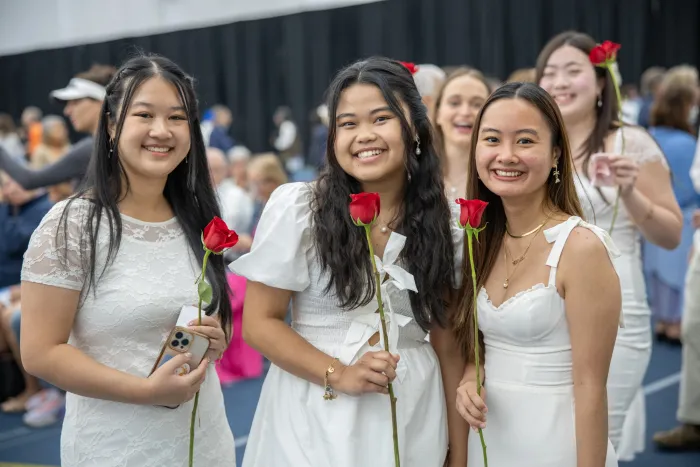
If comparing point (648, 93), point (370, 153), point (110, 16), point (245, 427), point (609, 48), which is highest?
point (110, 16)

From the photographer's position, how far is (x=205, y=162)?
88.4 inches

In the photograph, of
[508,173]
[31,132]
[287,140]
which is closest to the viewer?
[508,173]

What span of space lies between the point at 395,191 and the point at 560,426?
682 mm

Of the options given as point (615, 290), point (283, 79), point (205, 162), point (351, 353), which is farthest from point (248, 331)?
point (283, 79)

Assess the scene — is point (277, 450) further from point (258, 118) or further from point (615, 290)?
point (258, 118)

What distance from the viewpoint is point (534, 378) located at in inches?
78.3

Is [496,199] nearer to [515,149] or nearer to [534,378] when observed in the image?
[515,149]

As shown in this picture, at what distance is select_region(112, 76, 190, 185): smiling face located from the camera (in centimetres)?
202

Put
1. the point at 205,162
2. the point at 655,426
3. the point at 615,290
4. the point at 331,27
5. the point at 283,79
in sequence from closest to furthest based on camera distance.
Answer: the point at 615,290 < the point at 205,162 < the point at 655,426 < the point at 331,27 < the point at 283,79

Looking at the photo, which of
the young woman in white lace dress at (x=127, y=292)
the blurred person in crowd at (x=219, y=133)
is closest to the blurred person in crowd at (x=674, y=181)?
the young woman in white lace dress at (x=127, y=292)

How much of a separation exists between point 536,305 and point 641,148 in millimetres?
1347

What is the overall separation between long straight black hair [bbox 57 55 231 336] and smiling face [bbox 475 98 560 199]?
719 millimetres

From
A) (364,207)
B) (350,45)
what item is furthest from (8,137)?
(364,207)

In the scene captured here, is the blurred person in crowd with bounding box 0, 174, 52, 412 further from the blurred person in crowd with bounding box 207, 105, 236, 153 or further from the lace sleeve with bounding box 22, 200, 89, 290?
the blurred person in crowd with bounding box 207, 105, 236, 153
